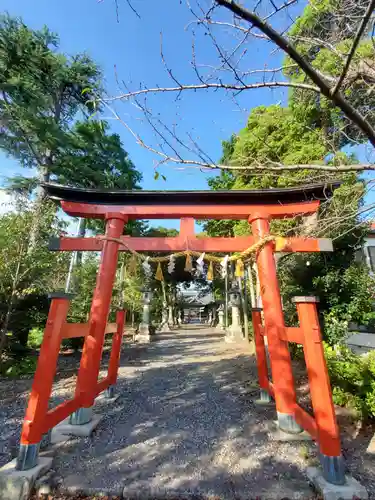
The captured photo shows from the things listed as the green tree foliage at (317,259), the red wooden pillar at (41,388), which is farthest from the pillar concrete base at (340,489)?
the green tree foliage at (317,259)

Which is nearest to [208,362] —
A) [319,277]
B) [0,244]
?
→ [319,277]

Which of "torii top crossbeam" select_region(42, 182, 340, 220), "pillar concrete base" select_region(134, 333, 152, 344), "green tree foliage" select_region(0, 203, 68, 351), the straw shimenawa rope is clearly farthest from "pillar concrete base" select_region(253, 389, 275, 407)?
"pillar concrete base" select_region(134, 333, 152, 344)

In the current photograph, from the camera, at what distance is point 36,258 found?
6.48 meters

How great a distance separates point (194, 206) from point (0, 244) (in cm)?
516

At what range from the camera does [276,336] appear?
12.1 feet

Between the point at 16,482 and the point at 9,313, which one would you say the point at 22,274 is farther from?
the point at 16,482

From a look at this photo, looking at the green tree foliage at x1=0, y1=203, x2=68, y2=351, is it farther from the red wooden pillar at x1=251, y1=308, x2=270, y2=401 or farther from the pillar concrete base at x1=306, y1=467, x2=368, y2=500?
the pillar concrete base at x1=306, y1=467, x2=368, y2=500

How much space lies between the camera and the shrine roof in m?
4.34

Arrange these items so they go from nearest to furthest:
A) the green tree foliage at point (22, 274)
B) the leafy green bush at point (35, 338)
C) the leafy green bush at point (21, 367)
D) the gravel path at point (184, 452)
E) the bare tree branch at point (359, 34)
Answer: the bare tree branch at point (359, 34)
the gravel path at point (184, 452)
the green tree foliage at point (22, 274)
the leafy green bush at point (21, 367)
the leafy green bush at point (35, 338)

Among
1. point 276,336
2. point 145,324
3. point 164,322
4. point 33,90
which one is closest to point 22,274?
point 276,336

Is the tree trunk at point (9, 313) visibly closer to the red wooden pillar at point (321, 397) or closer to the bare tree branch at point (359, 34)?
the red wooden pillar at point (321, 397)

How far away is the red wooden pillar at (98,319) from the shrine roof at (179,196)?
406 millimetres

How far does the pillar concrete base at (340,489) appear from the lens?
6.93 ft

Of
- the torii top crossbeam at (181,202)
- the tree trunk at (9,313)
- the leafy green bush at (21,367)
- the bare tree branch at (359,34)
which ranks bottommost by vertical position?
the leafy green bush at (21,367)
